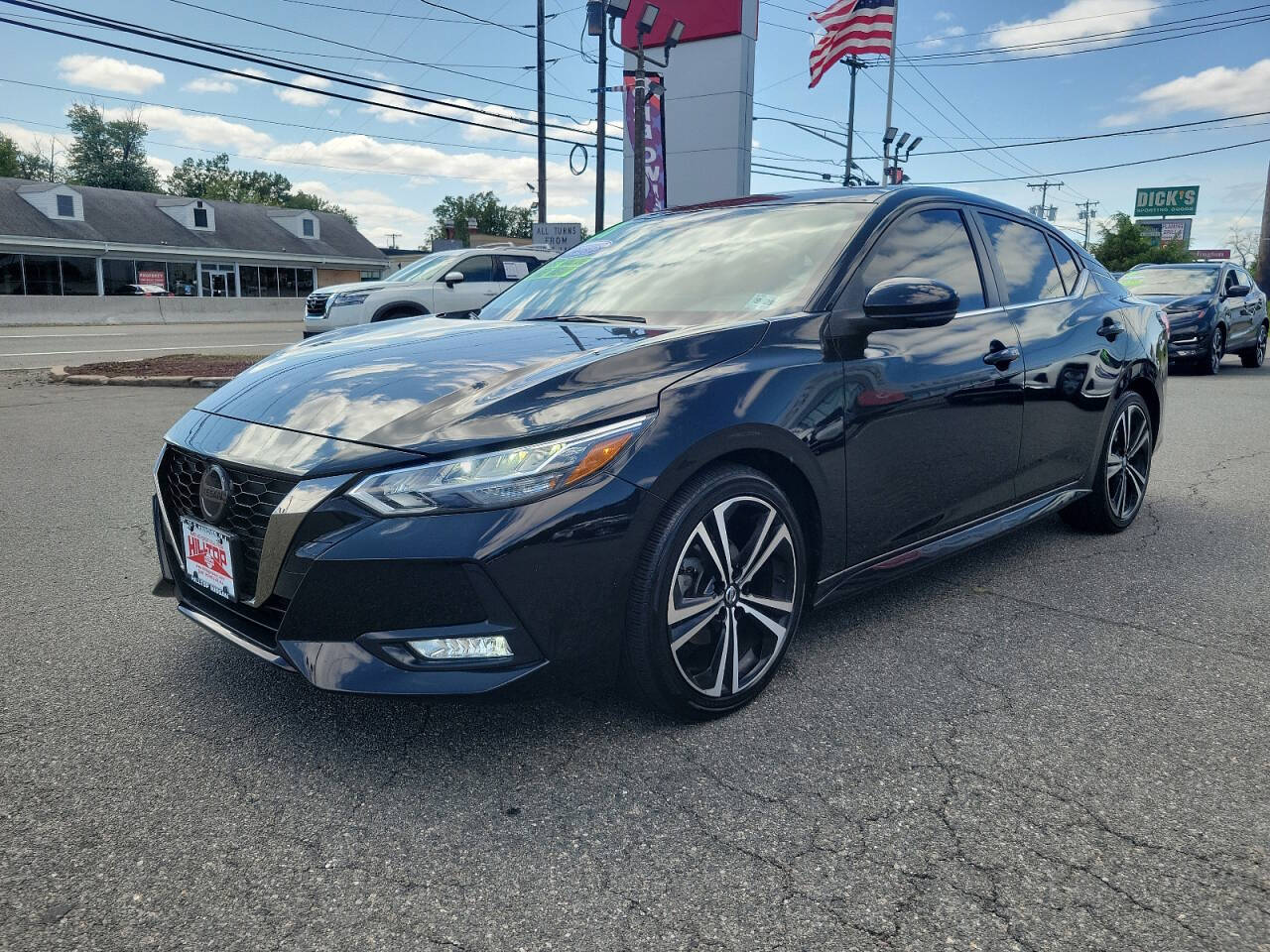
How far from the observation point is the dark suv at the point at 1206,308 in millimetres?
13711

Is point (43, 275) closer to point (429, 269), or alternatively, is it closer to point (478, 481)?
point (429, 269)

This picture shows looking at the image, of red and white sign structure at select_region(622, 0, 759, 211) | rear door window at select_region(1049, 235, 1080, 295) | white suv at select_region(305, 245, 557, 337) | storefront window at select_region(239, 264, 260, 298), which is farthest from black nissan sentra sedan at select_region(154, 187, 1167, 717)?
storefront window at select_region(239, 264, 260, 298)

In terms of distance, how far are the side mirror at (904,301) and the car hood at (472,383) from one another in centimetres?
40

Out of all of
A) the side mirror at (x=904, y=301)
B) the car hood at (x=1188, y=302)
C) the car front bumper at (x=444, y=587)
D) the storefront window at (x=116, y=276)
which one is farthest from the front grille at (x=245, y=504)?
the storefront window at (x=116, y=276)

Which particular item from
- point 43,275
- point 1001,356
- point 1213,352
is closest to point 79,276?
point 43,275

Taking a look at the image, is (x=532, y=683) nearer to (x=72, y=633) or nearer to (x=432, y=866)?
(x=432, y=866)

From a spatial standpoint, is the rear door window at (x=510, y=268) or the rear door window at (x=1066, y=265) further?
the rear door window at (x=510, y=268)

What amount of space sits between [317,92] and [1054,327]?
18268 mm

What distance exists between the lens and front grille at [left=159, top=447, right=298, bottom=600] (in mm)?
2342

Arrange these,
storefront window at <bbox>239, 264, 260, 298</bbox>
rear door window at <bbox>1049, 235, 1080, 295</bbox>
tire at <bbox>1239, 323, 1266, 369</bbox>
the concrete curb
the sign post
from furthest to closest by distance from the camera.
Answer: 1. storefront window at <bbox>239, 264, 260, 298</bbox>
2. the sign post
3. tire at <bbox>1239, 323, 1266, 369</bbox>
4. the concrete curb
5. rear door window at <bbox>1049, 235, 1080, 295</bbox>

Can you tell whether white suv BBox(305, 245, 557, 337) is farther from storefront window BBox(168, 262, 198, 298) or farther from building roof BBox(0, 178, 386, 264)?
storefront window BBox(168, 262, 198, 298)

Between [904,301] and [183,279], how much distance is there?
4967cm

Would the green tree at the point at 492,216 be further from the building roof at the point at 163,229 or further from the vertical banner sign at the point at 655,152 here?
the vertical banner sign at the point at 655,152

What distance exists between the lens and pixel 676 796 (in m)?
2.32
